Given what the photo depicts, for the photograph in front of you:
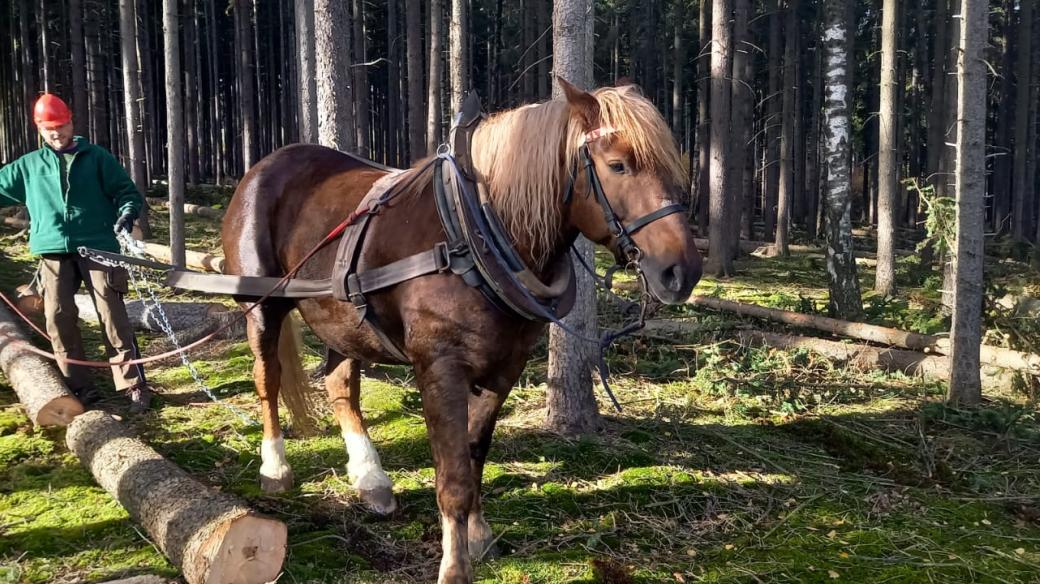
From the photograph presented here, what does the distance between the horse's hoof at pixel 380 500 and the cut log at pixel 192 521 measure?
91cm

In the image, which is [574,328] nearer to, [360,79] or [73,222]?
[73,222]

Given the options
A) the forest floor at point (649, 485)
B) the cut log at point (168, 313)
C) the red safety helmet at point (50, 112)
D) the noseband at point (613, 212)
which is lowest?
the forest floor at point (649, 485)

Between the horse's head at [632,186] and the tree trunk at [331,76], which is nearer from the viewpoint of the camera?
the horse's head at [632,186]

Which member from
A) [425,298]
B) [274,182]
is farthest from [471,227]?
[274,182]

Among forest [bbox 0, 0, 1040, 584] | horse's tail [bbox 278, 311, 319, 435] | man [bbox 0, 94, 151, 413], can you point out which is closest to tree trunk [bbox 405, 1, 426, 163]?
forest [bbox 0, 0, 1040, 584]

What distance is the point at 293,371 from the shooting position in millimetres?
5238

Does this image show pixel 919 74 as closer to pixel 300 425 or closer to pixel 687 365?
pixel 687 365

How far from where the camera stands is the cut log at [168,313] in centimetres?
864

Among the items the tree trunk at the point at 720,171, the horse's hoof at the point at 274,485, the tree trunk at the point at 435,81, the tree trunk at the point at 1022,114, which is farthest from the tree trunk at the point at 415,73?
the tree trunk at the point at 1022,114

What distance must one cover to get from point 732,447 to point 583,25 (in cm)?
342

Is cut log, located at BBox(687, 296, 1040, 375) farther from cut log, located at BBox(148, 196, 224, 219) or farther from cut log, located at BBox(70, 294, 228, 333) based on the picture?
cut log, located at BBox(148, 196, 224, 219)

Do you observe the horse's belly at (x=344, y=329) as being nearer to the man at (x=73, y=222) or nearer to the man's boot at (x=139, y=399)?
the man at (x=73, y=222)

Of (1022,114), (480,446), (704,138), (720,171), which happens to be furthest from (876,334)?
(1022,114)

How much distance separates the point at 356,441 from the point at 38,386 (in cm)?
278
